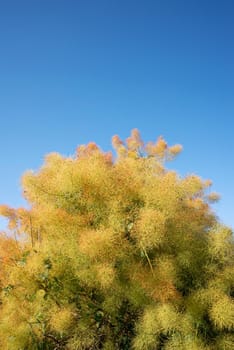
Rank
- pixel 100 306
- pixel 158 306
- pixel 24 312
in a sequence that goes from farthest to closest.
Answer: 1. pixel 24 312
2. pixel 100 306
3. pixel 158 306

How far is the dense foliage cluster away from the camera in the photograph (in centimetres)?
316

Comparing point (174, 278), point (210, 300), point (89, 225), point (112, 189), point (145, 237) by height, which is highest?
point (112, 189)

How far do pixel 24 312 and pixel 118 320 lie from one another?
0.94m

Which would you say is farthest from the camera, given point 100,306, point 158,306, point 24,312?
point 24,312

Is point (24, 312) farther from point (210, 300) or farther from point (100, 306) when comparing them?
point (210, 300)

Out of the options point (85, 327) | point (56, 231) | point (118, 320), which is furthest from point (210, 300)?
point (56, 231)

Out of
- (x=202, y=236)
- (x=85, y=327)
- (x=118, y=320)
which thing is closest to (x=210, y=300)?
(x=202, y=236)

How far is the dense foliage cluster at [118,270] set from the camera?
10.4ft

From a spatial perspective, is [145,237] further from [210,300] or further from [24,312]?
[24,312]

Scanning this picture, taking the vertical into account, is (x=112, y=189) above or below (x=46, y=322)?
above

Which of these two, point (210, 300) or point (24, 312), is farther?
point (24, 312)

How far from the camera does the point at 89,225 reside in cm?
358

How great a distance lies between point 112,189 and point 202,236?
0.99 meters

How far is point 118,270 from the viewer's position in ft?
10.8
